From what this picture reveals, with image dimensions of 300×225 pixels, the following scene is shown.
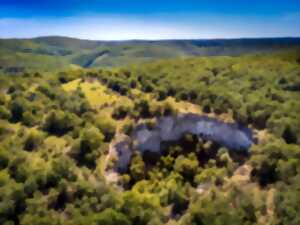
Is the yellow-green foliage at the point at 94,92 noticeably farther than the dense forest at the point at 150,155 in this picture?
Yes

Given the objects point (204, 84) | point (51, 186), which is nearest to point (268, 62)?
point (204, 84)

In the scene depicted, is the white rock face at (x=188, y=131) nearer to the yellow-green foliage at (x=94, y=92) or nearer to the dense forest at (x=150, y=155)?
the dense forest at (x=150, y=155)

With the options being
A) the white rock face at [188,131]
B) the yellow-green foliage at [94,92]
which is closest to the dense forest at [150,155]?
the yellow-green foliage at [94,92]

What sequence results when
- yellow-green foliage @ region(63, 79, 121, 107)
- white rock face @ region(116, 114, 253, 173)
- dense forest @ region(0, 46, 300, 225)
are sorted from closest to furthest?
dense forest @ region(0, 46, 300, 225), white rock face @ region(116, 114, 253, 173), yellow-green foliage @ region(63, 79, 121, 107)

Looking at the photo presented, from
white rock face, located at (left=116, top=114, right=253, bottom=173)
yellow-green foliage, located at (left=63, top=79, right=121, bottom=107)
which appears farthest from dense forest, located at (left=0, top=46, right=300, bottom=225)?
white rock face, located at (left=116, top=114, right=253, bottom=173)

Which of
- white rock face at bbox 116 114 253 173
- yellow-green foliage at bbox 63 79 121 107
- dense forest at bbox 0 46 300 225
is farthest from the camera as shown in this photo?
yellow-green foliage at bbox 63 79 121 107

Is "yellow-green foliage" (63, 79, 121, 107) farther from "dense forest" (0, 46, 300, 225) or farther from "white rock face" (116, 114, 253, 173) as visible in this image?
"white rock face" (116, 114, 253, 173)

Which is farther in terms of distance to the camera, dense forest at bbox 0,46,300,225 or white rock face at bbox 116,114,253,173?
white rock face at bbox 116,114,253,173

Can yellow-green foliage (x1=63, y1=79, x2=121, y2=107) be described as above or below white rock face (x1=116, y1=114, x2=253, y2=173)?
above
